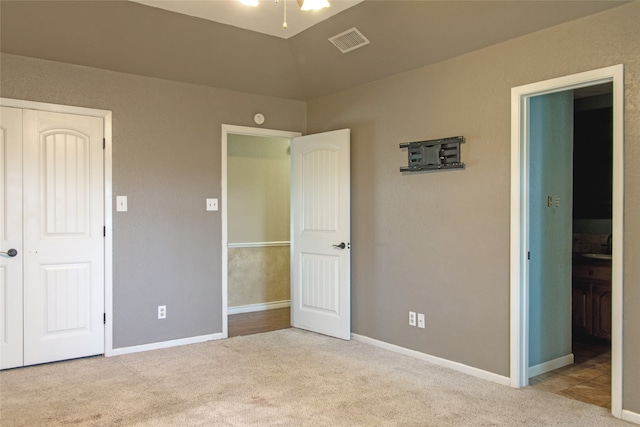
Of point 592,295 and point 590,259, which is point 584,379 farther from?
point 590,259

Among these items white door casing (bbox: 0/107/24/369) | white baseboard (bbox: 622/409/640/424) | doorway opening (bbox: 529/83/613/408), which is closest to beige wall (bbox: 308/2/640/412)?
white baseboard (bbox: 622/409/640/424)

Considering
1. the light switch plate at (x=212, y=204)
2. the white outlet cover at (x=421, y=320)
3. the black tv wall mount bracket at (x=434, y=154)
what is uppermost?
the black tv wall mount bracket at (x=434, y=154)

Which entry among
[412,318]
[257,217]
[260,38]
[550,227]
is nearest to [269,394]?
[412,318]

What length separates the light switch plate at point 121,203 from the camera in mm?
4125

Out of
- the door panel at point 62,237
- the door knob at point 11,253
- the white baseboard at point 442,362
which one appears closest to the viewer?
the white baseboard at point 442,362

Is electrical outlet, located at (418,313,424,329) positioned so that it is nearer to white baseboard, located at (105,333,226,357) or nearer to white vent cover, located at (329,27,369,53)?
white baseboard, located at (105,333,226,357)

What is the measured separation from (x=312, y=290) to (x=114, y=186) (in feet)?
7.05

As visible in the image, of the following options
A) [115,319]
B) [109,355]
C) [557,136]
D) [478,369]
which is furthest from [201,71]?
[478,369]

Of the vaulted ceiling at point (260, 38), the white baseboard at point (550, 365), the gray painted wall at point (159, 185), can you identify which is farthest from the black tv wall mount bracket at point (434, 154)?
the gray painted wall at point (159, 185)

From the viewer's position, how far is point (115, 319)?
4.12m

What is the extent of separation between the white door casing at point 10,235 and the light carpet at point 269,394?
0.25 m

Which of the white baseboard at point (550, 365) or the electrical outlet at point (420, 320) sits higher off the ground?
the electrical outlet at point (420, 320)

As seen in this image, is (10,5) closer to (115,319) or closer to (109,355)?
(115,319)

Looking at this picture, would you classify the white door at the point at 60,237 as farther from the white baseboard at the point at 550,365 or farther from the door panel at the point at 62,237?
the white baseboard at the point at 550,365
